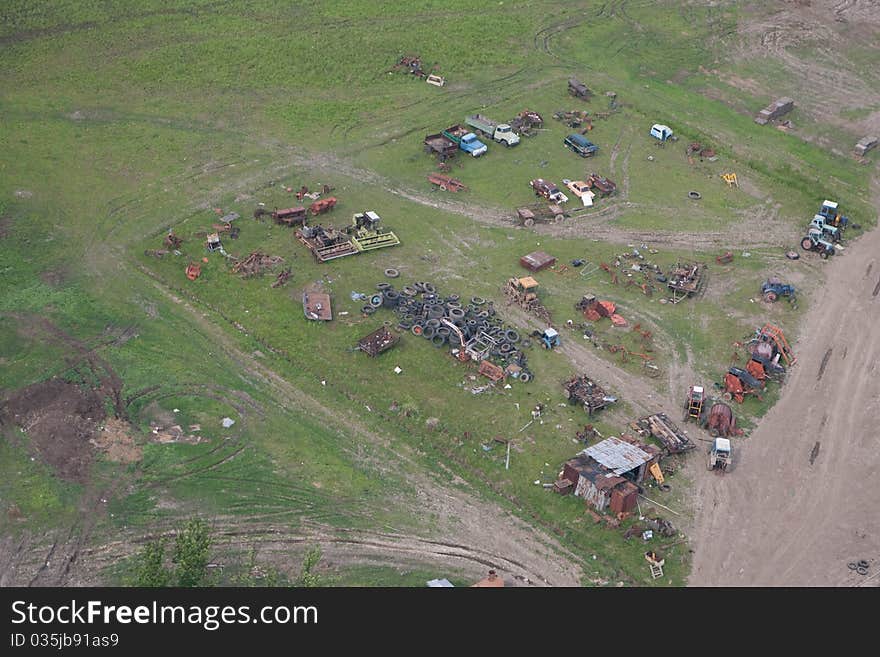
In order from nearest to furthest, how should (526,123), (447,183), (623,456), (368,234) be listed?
(623,456) → (368,234) → (447,183) → (526,123)

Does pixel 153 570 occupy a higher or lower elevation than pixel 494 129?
higher

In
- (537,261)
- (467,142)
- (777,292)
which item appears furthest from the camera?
(467,142)

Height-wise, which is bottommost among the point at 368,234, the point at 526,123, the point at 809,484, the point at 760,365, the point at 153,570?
the point at 809,484

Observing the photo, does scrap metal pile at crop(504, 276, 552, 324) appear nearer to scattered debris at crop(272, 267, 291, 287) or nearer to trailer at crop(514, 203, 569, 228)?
trailer at crop(514, 203, 569, 228)

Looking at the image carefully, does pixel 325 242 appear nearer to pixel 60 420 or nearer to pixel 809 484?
pixel 60 420

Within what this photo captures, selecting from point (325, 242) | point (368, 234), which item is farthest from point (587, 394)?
point (325, 242)

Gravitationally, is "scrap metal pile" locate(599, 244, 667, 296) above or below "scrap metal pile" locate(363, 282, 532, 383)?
below

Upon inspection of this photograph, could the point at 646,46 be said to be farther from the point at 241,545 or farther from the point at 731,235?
the point at 241,545

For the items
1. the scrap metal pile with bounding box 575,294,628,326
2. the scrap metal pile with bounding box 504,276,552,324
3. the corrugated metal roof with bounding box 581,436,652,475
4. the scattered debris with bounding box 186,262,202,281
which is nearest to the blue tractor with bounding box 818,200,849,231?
the scrap metal pile with bounding box 575,294,628,326
